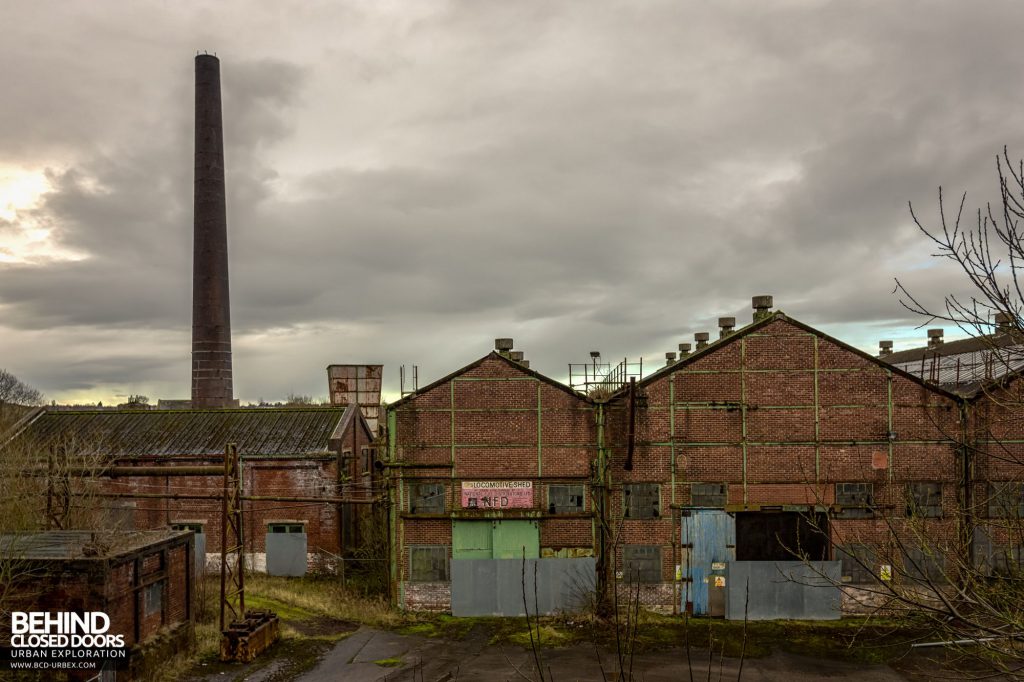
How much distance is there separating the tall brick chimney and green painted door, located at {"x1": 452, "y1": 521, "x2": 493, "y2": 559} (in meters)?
18.4

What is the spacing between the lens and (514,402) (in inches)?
882

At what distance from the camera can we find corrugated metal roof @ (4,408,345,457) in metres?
28.3

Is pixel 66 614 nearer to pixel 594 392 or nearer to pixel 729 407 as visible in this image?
pixel 594 392

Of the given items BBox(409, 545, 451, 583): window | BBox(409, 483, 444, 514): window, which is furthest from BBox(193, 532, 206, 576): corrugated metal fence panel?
BBox(409, 483, 444, 514): window

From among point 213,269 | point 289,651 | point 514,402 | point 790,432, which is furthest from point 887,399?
point 213,269

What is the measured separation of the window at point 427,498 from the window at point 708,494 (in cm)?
758

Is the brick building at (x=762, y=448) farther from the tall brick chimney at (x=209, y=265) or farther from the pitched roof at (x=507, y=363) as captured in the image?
the tall brick chimney at (x=209, y=265)

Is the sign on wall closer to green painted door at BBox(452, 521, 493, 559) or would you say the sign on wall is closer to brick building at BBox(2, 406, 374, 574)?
green painted door at BBox(452, 521, 493, 559)

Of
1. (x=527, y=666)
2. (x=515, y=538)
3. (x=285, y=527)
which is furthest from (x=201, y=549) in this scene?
(x=527, y=666)

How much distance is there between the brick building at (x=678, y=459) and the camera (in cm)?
2161

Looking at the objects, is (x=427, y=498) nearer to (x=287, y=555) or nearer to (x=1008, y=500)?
(x=287, y=555)

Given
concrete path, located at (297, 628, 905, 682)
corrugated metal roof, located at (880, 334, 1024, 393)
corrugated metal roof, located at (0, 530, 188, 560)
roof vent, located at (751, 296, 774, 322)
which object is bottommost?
concrete path, located at (297, 628, 905, 682)

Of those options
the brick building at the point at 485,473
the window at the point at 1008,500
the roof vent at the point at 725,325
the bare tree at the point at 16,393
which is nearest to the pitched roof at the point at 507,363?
the brick building at the point at 485,473

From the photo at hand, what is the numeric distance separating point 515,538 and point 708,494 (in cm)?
593
